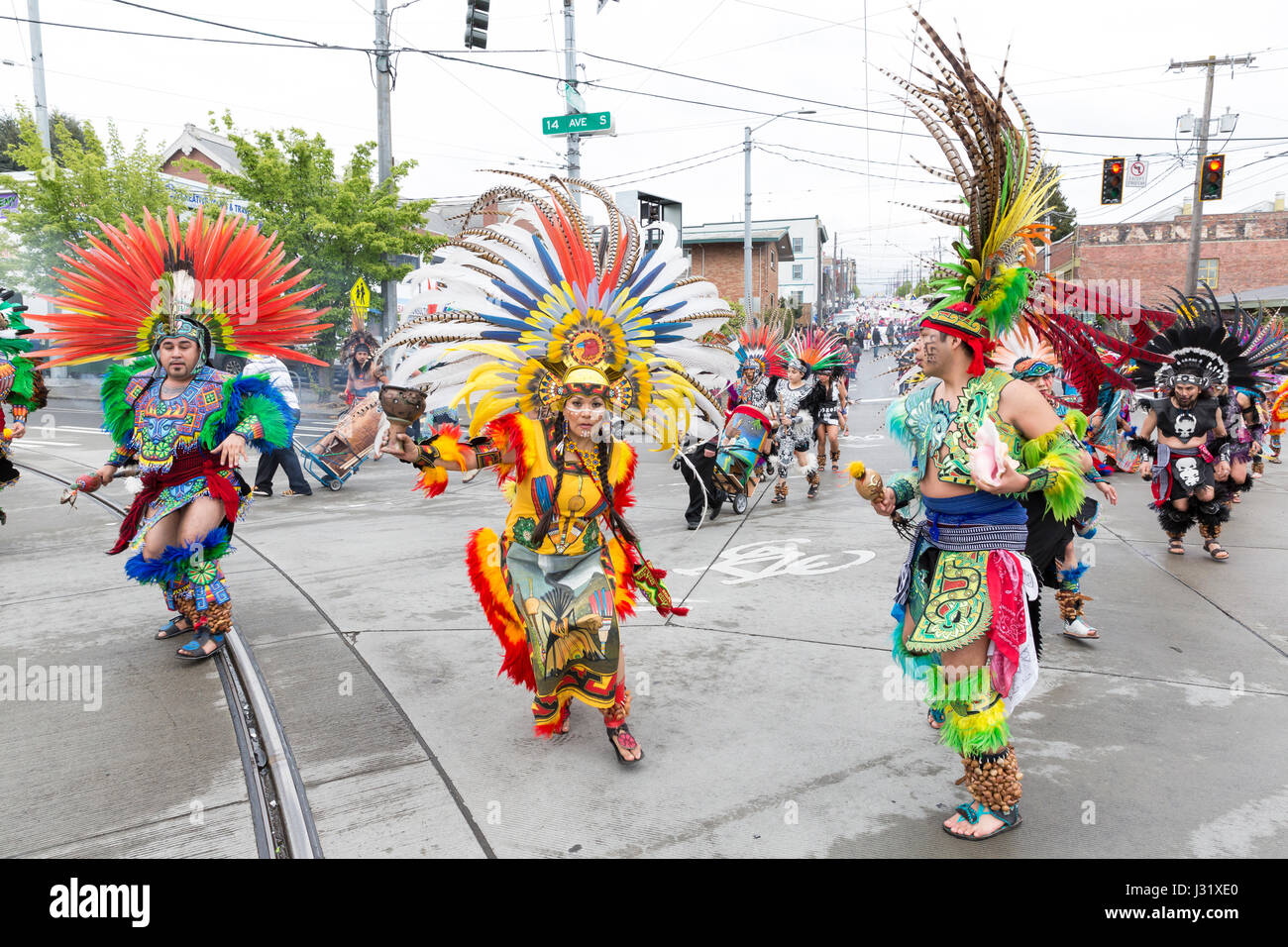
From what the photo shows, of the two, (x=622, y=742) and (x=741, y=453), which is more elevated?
(x=741, y=453)

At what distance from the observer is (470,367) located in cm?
392

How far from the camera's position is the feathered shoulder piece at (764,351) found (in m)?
9.84

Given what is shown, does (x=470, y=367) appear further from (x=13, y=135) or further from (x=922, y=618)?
(x=13, y=135)

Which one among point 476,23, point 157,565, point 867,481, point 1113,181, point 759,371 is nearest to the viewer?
point 867,481

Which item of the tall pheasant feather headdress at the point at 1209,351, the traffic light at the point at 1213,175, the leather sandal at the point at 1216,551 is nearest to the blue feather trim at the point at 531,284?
the tall pheasant feather headdress at the point at 1209,351

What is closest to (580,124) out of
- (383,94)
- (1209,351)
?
(383,94)

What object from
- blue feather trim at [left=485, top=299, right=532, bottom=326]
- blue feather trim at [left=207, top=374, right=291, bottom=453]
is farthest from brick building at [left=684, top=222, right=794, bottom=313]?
blue feather trim at [left=485, top=299, right=532, bottom=326]

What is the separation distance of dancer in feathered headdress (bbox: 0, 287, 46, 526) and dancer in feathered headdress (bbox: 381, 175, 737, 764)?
4.89m

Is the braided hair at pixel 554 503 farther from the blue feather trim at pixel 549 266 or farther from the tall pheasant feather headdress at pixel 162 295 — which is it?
the tall pheasant feather headdress at pixel 162 295

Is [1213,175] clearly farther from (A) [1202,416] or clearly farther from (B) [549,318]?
(B) [549,318]

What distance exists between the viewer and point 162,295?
488 centimetres

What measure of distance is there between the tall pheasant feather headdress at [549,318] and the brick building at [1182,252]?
4057 cm

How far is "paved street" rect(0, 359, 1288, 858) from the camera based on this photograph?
9.98ft

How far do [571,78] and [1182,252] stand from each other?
1352 inches
